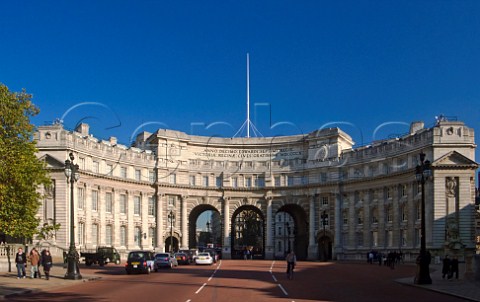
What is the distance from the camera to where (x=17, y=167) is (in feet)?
148

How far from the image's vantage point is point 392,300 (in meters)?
25.9

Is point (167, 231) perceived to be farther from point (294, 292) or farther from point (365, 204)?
point (294, 292)

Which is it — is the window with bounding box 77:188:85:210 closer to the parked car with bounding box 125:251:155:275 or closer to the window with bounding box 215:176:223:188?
the window with bounding box 215:176:223:188

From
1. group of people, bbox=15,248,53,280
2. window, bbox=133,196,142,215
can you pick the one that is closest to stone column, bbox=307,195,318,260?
window, bbox=133,196,142,215

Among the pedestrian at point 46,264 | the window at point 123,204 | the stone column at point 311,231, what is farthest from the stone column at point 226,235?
the pedestrian at point 46,264

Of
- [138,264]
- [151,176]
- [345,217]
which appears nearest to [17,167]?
[138,264]

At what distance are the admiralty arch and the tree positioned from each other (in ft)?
79.3

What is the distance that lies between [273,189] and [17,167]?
188 ft

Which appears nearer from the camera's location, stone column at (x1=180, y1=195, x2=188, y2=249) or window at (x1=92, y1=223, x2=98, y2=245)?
window at (x1=92, y1=223, x2=98, y2=245)

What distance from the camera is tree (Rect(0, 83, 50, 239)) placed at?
45.2m

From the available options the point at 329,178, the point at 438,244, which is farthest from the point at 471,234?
the point at 329,178

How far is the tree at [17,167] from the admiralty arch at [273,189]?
24.2 metres

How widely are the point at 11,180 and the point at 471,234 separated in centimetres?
4974

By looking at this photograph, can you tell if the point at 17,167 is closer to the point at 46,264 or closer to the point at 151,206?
the point at 46,264
